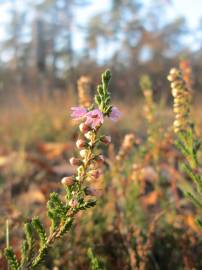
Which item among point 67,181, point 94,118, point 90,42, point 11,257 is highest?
point 90,42

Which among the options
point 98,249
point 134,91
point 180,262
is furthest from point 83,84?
point 134,91

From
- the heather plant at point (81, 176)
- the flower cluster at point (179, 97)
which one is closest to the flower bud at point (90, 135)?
the heather plant at point (81, 176)

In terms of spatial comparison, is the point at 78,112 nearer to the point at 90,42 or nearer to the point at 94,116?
the point at 94,116

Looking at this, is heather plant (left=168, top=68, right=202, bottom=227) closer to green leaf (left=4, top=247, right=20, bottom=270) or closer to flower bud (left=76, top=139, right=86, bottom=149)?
flower bud (left=76, top=139, right=86, bottom=149)

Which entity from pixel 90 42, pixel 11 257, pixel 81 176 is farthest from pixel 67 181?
pixel 90 42

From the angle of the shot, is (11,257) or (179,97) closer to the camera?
(11,257)

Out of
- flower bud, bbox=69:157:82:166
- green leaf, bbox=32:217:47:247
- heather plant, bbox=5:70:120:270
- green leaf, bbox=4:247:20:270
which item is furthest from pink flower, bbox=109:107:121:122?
green leaf, bbox=4:247:20:270
